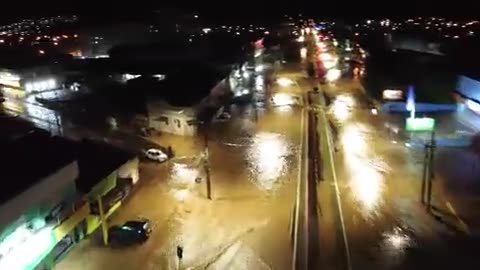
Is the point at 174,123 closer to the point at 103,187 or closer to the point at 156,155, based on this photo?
the point at 156,155

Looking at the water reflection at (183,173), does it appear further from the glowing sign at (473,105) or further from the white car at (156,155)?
the glowing sign at (473,105)

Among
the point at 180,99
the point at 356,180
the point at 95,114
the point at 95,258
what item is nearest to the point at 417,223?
the point at 356,180

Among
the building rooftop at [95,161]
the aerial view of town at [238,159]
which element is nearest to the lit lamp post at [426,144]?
the aerial view of town at [238,159]

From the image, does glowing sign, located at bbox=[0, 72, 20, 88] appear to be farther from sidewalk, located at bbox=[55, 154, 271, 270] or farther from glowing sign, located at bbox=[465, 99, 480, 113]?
glowing sign, located at bbox=[465, 99, 480, 113]

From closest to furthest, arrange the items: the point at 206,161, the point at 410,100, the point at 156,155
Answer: the point at 206,161
the point at 156,155
the point at 410,100

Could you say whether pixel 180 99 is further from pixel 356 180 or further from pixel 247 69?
pixel 247 69

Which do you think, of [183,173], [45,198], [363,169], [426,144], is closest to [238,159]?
[183,173]
